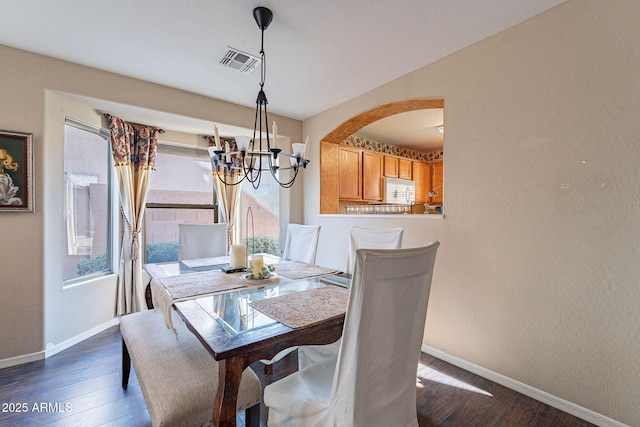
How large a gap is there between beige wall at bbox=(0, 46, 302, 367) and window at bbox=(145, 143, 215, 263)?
0.97 meters

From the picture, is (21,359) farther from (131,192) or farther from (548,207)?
(548,207)

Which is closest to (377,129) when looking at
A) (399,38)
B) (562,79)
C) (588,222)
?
(399,38)

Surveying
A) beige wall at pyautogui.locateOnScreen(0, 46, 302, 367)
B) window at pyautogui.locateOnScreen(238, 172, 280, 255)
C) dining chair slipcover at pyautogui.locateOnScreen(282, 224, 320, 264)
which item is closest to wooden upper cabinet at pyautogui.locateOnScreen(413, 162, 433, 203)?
window at pyautogui.locateOnScreen(238, 172, 280, 255)

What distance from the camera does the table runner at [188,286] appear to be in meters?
1.46

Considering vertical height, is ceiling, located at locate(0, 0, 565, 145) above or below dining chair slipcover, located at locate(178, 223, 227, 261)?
above

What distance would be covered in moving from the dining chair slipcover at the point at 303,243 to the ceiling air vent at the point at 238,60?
1528 millimetres

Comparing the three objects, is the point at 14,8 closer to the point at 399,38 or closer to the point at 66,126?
the point at 66,126

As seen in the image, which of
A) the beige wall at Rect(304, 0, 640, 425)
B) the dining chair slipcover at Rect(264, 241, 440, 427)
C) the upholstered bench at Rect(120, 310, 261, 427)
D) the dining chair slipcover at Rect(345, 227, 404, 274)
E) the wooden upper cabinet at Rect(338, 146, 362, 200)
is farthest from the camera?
the wooden upper cabinet at Rect(338, 146, 362, 200)

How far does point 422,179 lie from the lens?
544 centimetres

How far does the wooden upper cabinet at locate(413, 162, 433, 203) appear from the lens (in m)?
5.30

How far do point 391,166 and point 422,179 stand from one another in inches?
39.0

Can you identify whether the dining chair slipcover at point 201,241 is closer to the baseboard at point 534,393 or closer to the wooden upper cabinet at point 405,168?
the baseboard at point 534,393

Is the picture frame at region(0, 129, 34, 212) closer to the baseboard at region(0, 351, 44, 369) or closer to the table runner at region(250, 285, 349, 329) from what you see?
the baseboard at region(0, 351, 44, 369)

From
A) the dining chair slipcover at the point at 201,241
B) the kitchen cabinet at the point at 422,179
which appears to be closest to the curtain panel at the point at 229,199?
the dining chair slipcover at the point at 201,241
